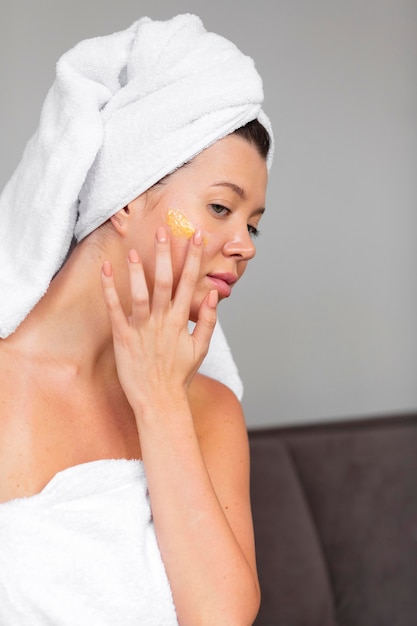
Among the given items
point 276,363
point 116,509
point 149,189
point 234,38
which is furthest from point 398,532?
point 234,38

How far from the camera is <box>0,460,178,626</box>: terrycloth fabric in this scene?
3.76 ft

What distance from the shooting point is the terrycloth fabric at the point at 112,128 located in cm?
126

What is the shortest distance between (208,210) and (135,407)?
33 cm

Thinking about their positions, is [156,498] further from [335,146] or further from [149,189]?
[335,146]

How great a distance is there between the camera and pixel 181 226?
1.28 m

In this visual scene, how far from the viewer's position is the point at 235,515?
1.31 m

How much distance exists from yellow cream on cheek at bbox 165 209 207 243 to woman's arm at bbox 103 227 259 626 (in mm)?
35

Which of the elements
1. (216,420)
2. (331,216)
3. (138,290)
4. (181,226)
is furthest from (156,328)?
(331,216)

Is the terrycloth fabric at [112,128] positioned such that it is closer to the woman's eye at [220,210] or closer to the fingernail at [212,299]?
the woman's eye at [220,210]

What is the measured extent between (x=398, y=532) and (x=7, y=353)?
137cm

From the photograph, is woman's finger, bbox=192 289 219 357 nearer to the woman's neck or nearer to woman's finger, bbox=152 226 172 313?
woman's finger, bbox=152 226 172 313

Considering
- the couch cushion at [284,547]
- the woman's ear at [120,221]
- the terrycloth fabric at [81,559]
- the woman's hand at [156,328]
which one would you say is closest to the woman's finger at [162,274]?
the woman's hand at [156,328]

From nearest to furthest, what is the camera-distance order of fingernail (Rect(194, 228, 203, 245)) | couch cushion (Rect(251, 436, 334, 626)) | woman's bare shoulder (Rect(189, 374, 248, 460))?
fingernail (Rect(194, 228, 203, 245)), woman's bare shoulder (Rect(189, 374, 248, 460)), couch cushion (Rect(251, 436, 334, 626))

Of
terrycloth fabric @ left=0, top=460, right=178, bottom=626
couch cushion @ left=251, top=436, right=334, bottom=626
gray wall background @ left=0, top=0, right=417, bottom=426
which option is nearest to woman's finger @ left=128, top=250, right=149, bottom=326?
terrycloth fabric @ left=0, top=460, right=178, bottom=626
